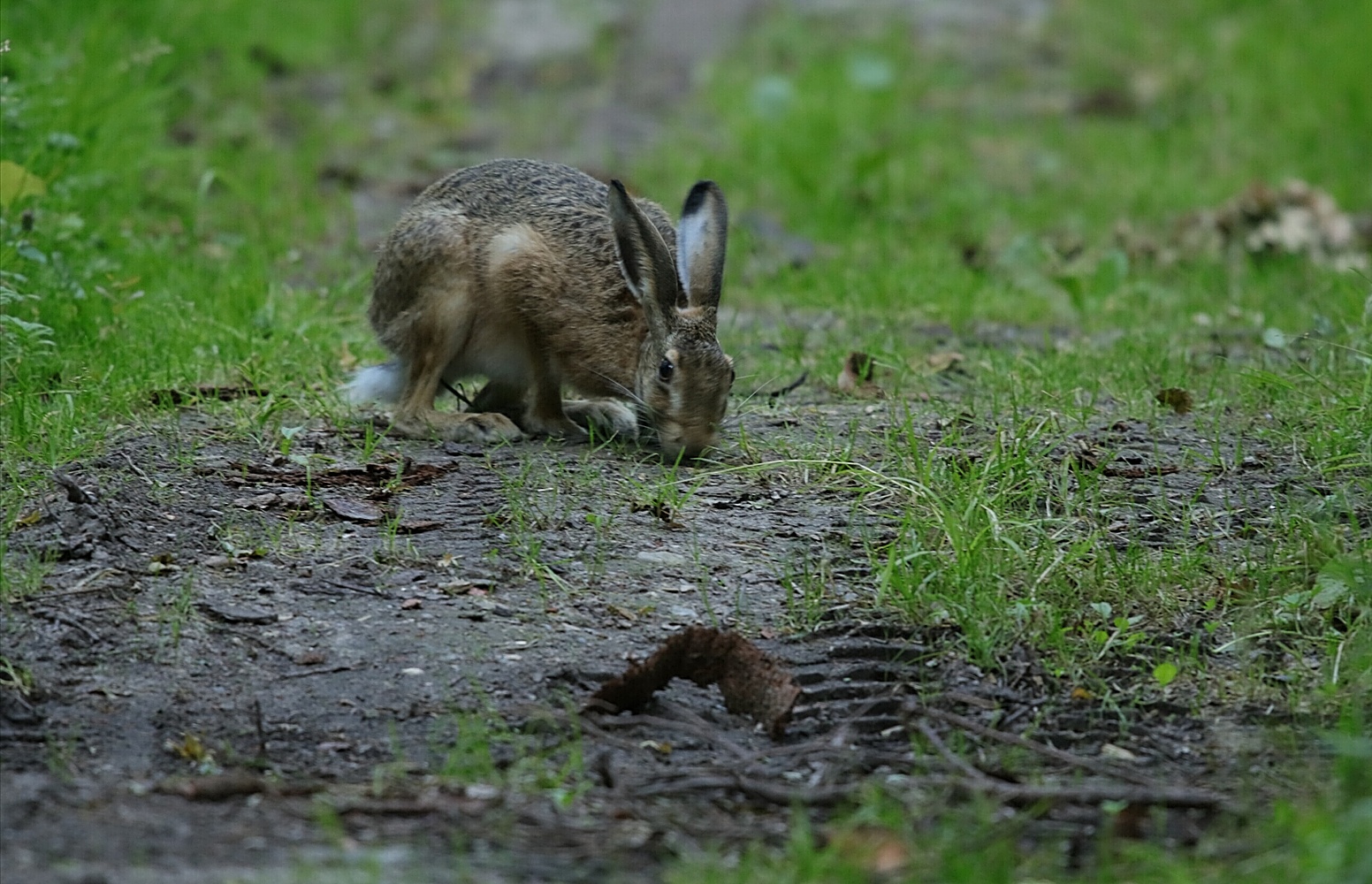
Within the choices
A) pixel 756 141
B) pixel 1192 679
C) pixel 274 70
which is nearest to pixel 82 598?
pixel 1192 679

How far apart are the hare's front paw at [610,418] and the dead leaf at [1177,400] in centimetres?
176

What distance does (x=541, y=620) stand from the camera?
4102 millimetres

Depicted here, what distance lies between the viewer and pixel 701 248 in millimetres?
5406

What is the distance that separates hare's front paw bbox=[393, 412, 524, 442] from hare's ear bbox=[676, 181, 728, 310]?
772mm

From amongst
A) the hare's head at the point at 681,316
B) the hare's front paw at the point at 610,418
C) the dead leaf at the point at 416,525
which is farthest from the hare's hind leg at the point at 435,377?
the dead leaf at the point at 416,525

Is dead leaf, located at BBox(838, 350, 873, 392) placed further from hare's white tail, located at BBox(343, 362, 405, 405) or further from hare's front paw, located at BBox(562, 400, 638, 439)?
hare's white tail, located at BBox(343, 362, 405, 405)

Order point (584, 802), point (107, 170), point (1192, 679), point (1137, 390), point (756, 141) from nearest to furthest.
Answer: point (584, 802) < point (1192, 679) < point (1137, 390) < point (107, 170) < point (756, 141)

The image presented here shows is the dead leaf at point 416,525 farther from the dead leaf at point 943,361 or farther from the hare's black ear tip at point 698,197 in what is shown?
the dead leaf at point 943,361

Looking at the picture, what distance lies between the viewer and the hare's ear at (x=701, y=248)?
5406mm

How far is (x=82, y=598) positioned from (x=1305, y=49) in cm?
946

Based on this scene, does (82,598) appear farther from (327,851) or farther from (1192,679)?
(1192,679)

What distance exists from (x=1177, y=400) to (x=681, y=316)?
169cm

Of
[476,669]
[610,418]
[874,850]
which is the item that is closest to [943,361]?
[610,418]

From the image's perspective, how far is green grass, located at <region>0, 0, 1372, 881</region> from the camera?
4.02 m
